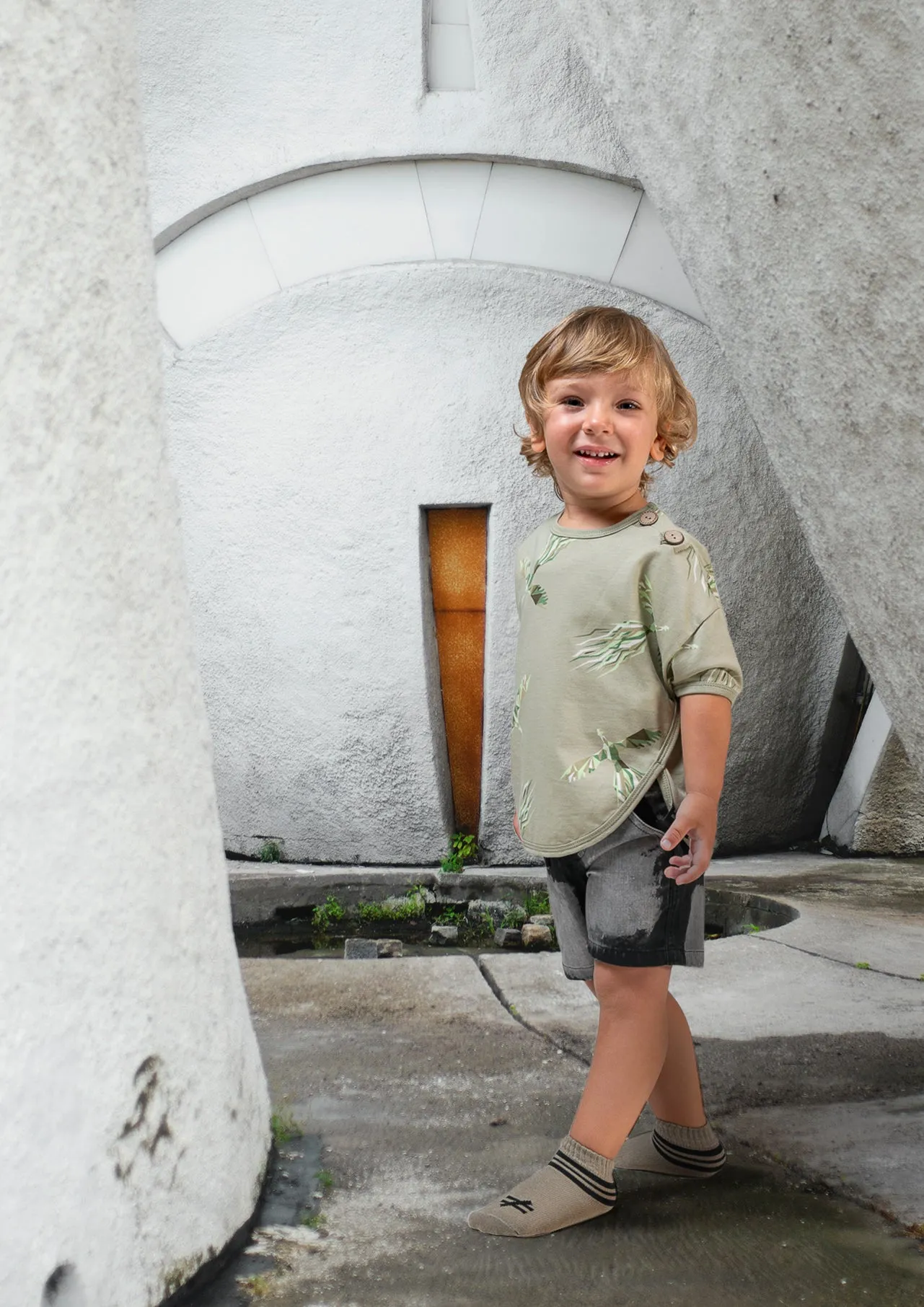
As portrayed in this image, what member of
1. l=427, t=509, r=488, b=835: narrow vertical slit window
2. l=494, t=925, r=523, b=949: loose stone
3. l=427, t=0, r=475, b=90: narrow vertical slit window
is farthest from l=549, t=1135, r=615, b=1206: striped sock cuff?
l=427, t=0, r=475, b=90: narrow vertical slit window

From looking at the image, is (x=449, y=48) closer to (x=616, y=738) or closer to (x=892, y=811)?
(x=892, y=811)

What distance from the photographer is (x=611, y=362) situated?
177 cm

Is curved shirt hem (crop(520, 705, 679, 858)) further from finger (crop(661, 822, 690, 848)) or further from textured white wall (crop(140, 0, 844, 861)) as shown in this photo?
textured white wall (crop(140, 0, 844, 861))

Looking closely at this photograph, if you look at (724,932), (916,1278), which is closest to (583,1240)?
(916,1278)

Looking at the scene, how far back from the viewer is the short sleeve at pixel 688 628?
1695mm

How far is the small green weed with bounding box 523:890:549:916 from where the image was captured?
4.97 m

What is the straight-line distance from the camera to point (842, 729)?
21.1 feet

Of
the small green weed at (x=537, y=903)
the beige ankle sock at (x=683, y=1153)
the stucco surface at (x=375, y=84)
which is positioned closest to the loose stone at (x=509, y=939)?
the small green weed at (x=537, y=903)

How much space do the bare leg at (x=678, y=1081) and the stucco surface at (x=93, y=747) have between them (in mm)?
680

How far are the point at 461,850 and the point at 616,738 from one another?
14.1ft

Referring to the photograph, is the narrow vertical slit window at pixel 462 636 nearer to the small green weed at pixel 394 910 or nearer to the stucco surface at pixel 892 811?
the small green weed at pixel 394 910

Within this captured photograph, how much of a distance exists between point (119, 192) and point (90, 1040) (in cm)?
98

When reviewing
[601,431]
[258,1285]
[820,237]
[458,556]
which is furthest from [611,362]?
[458,556]

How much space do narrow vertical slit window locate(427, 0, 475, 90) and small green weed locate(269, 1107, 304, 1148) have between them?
4.79 meters
